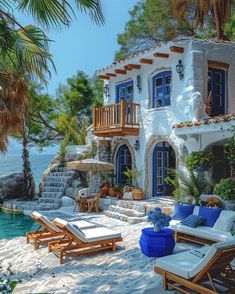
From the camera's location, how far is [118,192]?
53.3 feet

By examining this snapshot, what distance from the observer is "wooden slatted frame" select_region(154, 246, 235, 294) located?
211 inches

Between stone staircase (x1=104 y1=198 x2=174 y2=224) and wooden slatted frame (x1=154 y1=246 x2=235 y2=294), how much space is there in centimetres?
665

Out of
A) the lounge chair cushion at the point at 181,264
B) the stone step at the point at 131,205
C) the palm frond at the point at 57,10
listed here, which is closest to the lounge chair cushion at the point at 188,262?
the lounge chair cushion at the point at 181,264

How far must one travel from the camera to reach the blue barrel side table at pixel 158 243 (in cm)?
792

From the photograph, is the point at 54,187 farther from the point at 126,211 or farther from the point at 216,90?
the point at 216,90

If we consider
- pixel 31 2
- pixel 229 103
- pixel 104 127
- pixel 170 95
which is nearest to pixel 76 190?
pixel 104 127

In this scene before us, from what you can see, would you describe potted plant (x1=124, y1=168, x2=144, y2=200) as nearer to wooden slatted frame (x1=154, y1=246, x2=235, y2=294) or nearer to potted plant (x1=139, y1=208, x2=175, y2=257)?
potted plant (x1=139, y1=208, x2=175, y2=257)

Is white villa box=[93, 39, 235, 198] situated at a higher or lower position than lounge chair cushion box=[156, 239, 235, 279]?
higher

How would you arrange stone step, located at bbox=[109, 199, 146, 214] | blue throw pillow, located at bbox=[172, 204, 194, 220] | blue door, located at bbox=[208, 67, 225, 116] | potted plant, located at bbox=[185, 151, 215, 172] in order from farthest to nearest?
blue door, located at bbox=[208, 67, 225, 116] → stone step, located at bbox=[109, 199, 146, 214] → potted plant, located at bbox=[185, 151, 215, 172] → blue throw pillow, located at bbox=[172, 204, 194, 220]

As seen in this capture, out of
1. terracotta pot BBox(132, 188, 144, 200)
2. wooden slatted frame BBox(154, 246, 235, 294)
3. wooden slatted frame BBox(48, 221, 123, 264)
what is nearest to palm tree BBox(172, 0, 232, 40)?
terracotta pot BBox(132, 188, 144, 200)

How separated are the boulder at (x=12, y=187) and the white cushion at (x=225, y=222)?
14023 mm

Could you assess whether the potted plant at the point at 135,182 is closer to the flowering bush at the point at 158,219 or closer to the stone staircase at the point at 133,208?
the stone staircase at the point at 133,208

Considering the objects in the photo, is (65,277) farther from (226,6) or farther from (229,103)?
(226,6)

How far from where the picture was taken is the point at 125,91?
59.2 ft
